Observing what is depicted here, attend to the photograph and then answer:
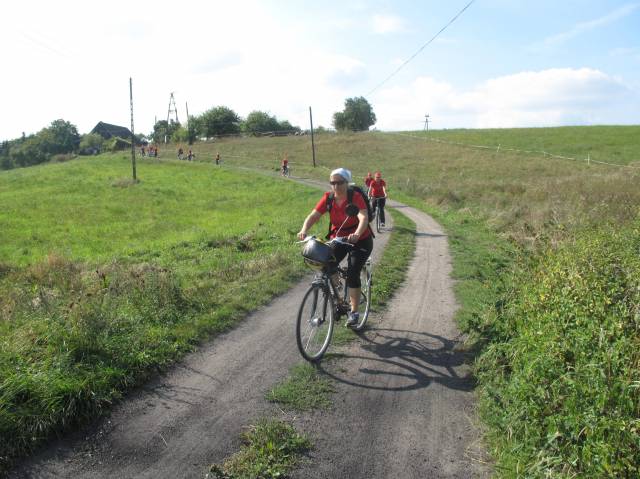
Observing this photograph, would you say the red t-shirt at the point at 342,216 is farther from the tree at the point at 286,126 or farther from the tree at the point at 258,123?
the tree at the point at 286,126

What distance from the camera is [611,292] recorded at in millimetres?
4625

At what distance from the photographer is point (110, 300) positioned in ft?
21.8

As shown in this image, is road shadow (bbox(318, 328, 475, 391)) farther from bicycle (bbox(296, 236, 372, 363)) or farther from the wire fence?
the wire fence

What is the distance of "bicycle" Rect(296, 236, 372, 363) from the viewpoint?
5.56 metres

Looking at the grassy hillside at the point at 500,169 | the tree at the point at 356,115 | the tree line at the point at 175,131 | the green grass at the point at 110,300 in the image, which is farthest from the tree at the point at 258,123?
the green grass at the point at 110,300

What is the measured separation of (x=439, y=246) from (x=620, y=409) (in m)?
10.9

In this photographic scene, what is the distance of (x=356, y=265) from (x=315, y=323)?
97cm

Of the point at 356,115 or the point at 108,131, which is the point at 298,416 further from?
the point at 108,131

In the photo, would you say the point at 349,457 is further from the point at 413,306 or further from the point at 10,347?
the point at 413,306

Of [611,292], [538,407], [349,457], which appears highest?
[611,292]

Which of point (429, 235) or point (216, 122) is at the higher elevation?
point (216, 122)

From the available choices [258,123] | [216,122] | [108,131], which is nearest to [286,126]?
[258,123]

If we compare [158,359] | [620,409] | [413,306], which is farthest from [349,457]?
[413,306]

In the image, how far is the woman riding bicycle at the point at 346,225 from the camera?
590cm
